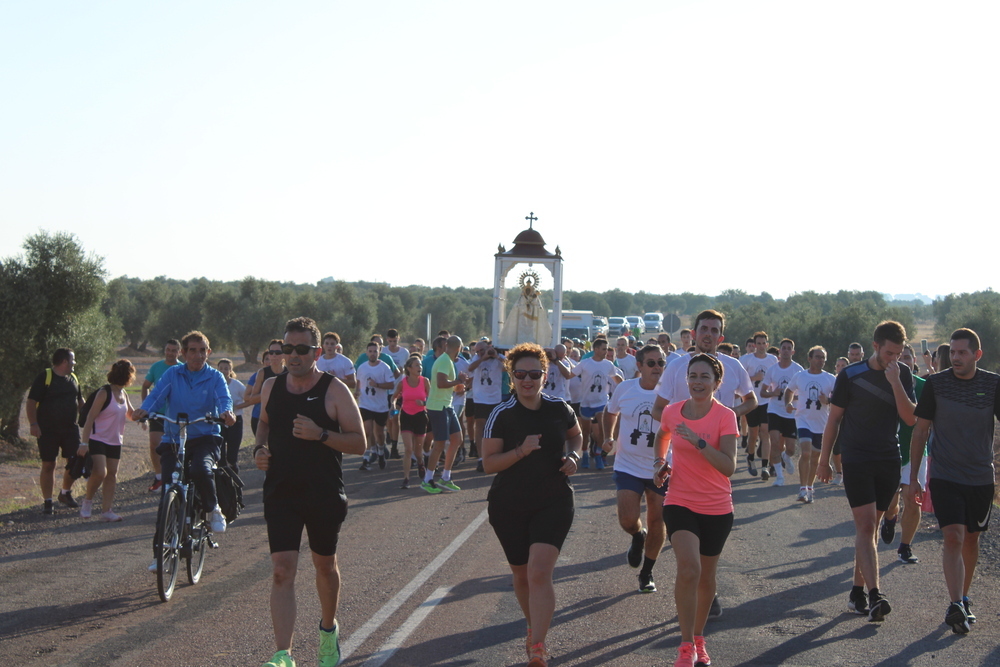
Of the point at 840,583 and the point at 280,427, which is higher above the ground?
the point at 280,427

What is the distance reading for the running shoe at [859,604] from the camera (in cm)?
678

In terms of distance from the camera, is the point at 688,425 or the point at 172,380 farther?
the point at 172,380

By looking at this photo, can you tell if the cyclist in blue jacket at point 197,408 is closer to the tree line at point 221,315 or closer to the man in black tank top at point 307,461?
the man in black tank top at point 307,461

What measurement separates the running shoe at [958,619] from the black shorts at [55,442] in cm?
962

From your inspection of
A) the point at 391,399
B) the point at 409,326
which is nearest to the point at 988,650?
the point at 391,399

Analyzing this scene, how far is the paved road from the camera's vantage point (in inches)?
227

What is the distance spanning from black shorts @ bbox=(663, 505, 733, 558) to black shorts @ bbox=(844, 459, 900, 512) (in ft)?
5.58

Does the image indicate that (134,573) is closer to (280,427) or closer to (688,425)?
(280,427)

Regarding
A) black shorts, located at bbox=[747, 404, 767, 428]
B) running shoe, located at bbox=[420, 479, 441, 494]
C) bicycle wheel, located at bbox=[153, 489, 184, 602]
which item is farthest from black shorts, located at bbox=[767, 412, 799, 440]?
bicycle wheel, located at bbox=[153, 489, 184, 602]

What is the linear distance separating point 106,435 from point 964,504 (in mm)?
8610

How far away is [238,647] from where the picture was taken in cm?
581

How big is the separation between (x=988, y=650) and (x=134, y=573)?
6.49 meters

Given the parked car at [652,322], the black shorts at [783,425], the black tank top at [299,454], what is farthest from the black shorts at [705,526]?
the parked car at [652,322]

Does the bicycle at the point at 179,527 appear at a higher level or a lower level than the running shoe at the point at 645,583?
higher
